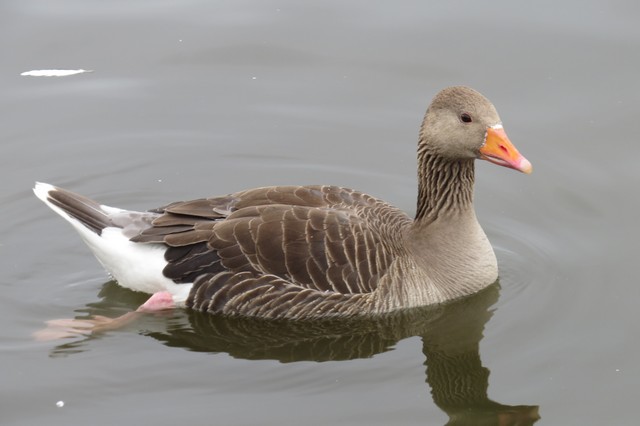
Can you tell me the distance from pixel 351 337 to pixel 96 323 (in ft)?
7.41

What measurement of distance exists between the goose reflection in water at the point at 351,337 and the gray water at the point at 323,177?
23 millimetres

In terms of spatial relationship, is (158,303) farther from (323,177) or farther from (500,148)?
(500,148)

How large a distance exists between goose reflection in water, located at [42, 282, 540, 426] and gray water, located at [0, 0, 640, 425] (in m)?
0.02

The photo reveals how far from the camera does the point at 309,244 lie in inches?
392

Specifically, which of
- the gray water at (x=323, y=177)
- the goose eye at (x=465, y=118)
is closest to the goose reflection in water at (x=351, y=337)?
the gray water at (x=323, y=177)

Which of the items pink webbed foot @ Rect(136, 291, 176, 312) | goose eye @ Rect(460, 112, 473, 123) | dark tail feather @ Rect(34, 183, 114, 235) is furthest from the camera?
dark tail feather @ Rect(34, 183, 114, 235)

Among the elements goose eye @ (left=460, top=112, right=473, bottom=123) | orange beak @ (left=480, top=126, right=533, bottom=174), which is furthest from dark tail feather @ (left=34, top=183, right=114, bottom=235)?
orange beak @ (left=480, top=126, right=533, bottom=174)

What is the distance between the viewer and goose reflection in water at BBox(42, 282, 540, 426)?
9641 mm

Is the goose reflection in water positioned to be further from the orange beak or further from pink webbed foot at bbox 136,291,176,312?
the orange beak

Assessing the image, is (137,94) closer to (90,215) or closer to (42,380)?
(90,215)

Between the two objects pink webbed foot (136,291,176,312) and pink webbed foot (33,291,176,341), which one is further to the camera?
pink webbed foot (136,291,176,312)

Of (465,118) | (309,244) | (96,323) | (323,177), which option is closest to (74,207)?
(96,323)

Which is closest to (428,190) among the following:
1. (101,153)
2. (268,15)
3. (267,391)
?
(267,391)

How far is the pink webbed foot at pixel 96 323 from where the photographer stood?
9844mm
